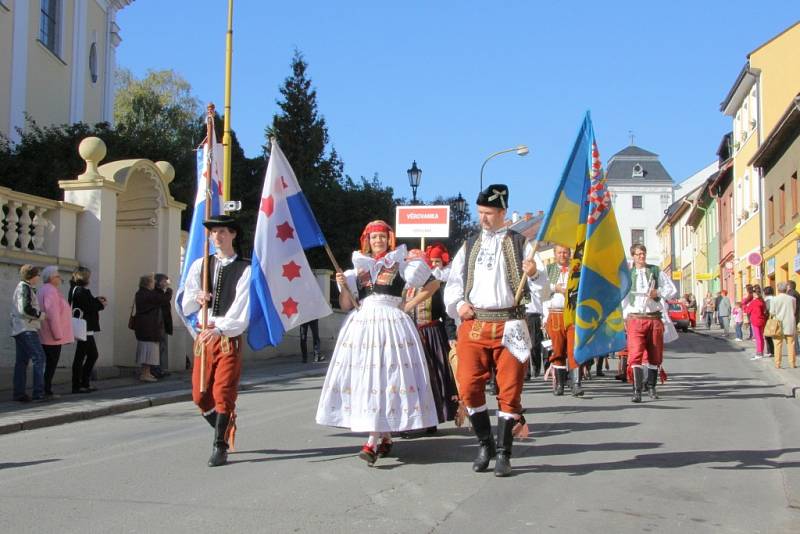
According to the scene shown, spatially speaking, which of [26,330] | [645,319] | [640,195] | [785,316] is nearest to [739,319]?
[785,316]

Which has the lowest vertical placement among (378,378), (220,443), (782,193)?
(220,443)

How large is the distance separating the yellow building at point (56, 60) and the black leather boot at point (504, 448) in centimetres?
2179

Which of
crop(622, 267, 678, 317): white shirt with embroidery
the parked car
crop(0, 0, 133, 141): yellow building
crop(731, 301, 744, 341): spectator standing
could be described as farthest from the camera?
the parked car

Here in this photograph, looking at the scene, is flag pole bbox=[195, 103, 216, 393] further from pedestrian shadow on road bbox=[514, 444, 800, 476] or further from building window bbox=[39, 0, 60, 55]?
building window bbox=[39, 0, 60, 55]

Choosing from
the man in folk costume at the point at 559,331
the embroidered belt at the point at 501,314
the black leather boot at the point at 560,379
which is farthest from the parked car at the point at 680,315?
the embroidered belt at the point at 501,314

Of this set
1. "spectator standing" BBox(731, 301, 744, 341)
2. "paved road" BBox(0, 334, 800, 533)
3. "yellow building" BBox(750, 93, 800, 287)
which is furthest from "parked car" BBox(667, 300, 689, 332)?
"paved road" BBox(0, 334, 800, 533)

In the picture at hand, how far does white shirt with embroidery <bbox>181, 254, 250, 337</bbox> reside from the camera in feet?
22.6

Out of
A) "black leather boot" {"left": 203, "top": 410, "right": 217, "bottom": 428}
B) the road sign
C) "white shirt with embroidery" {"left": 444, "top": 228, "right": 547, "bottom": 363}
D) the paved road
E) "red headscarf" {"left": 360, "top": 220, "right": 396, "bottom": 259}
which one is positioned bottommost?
the paved road

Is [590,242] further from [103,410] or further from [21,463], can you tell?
[103,410]

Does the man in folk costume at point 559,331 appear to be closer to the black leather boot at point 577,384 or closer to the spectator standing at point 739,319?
the black leather boot at point 577,384

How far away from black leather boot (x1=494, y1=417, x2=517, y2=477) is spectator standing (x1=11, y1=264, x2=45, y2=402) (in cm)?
726

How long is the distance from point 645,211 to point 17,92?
6851 centimetres

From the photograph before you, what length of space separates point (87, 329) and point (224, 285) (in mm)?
6729

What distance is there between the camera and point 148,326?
49.9 ft
